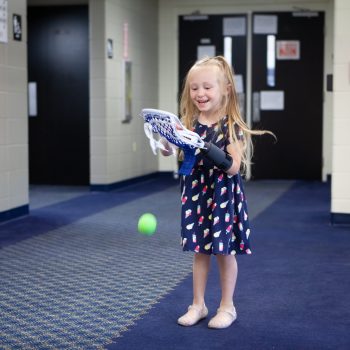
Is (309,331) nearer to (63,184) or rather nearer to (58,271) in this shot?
(58,271)

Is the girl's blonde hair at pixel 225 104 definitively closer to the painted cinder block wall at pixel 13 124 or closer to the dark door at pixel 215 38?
the painted cinder block wall at pixel 13 124

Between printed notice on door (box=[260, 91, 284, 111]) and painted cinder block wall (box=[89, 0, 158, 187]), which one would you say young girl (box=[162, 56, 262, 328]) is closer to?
painted cinder block wall (box=[89, 0, 158, 187])

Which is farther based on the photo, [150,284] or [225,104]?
[150,284]

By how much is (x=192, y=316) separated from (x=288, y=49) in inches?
266

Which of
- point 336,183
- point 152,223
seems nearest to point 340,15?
point 336,183

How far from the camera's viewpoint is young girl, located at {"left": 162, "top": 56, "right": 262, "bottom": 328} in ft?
8.89

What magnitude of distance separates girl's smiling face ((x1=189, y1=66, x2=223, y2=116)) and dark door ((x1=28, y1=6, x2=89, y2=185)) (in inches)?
224

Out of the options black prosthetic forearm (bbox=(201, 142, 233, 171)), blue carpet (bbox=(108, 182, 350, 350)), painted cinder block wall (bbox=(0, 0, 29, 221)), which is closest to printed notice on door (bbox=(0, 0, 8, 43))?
painted cinder block wall (bbox=(0, 0, 29, 221))

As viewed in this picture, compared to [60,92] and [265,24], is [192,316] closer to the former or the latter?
[60,92]

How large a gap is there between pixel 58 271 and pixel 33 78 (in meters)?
4.90

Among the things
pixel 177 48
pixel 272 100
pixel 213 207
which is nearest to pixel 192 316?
pixel 213 207

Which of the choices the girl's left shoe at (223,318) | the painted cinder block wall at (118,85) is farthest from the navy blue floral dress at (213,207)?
the painted cinder block wall at (118,85)

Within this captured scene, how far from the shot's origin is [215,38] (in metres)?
9.30

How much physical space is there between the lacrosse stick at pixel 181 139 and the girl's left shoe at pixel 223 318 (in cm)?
64
